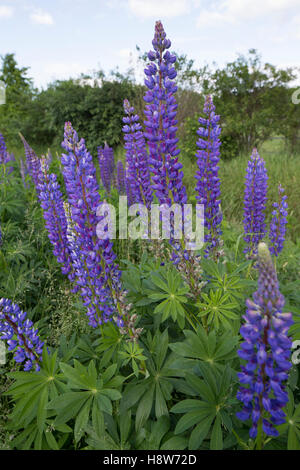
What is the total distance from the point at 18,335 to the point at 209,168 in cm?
168

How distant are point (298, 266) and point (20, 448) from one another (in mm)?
3129

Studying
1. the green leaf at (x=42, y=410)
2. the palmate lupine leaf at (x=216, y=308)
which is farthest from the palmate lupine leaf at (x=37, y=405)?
the palmate lupine leaf at (x=216, y=308)

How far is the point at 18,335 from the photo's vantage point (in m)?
1.92

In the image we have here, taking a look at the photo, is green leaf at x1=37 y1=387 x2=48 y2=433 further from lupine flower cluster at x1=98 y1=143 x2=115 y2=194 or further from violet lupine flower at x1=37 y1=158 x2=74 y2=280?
lupine flower cluster at x1=98 y1=143 x2=115 y2=194

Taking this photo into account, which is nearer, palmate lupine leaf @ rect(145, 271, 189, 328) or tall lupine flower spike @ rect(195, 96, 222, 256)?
palmate lupine leaf @ rect(145, 271, 189, 328)

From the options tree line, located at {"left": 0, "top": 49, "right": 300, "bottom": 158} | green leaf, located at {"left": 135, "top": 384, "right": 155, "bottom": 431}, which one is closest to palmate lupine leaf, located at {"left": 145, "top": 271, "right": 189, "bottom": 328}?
green leaf, located at {"left": 135, "top": 384, "right": 155, "bottom": 431}

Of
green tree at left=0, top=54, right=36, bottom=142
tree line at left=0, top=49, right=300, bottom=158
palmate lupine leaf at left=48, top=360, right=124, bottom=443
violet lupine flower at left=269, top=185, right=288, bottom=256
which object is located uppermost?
green tree at left=0, top=54, right=36, bottom=142

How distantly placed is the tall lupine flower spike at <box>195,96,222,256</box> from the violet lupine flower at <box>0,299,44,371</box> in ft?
4.73

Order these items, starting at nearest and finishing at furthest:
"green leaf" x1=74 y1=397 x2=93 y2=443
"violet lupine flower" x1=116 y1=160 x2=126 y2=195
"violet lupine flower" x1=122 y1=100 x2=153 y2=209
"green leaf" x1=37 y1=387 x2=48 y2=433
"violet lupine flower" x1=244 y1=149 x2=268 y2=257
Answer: "green leaf" x1=74 y1=397 x2=93 y2=443 < "green leaf" x1=37 y1=387 x2=48 y2=433 < "violet lupine flower" x1=122 y1=100 x2=153 y2=209 < "violet lupine flower" x1=244 y1=149 x2=268 y2=257 < "violet lupine flower" x1=116 y1=160 x2=126 y2=195

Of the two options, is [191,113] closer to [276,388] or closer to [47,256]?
[47,256]

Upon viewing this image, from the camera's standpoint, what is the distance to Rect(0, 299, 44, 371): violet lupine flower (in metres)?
1.89

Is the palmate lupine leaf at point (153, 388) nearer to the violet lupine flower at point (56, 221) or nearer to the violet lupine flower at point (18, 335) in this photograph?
the violet lupine flower at point (18, 335)

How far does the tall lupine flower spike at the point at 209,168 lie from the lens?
92.9 inches
